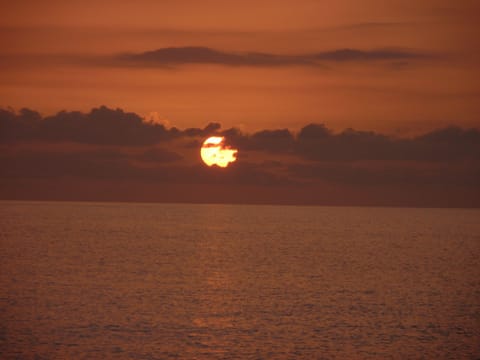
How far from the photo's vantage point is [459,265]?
120688 millimetres

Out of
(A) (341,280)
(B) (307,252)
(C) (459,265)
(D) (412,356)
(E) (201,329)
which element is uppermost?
(B) (307,252)

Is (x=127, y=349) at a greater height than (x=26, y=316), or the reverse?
(x=26, y=316)

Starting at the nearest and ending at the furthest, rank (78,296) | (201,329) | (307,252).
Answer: (201,329) → (78,296) → (307,252)

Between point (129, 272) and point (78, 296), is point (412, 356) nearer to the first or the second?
point (78, 296)

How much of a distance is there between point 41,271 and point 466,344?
66126 mm

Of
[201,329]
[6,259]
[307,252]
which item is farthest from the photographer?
[307,252]

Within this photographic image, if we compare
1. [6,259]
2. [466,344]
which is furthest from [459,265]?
[6,259]

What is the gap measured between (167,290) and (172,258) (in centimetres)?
4387

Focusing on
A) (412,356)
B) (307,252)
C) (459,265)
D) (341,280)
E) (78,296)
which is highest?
(307,252)

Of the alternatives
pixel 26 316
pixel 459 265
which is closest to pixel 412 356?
pixel 26 316

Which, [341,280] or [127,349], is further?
[341,280]

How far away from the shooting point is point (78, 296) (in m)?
75.4

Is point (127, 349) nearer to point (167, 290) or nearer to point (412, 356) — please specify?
point (412, 356)

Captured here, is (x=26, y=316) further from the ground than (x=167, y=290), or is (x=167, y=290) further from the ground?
(x=167, y=290)
